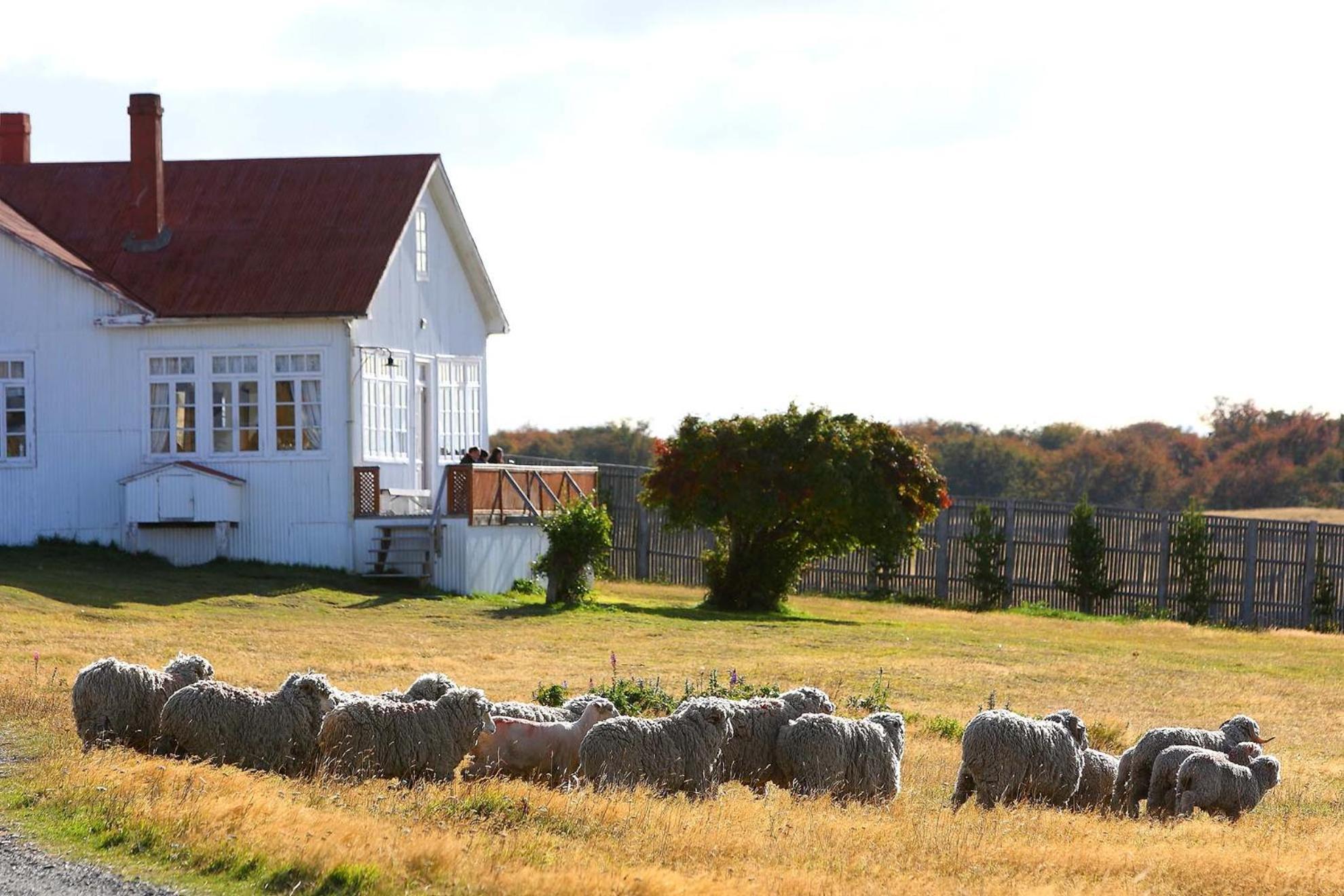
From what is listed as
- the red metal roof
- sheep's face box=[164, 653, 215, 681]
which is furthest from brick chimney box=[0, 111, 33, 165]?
sheep's face box=[164, 653, 215, 681]

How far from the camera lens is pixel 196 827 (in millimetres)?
9930

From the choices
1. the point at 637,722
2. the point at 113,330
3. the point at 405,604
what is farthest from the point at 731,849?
the point at 113,330

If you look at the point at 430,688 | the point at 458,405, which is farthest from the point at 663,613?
the point at 430,688

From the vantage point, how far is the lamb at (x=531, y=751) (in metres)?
12.9

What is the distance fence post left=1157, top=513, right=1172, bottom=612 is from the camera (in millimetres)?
35594

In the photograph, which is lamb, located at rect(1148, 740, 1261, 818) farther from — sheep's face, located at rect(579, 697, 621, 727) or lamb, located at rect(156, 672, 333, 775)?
lamb, located at rect(156, 672, 333, 775)

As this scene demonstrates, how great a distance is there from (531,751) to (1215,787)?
486 cm

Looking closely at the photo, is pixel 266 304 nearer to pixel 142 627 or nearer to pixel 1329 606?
pixel 142 627

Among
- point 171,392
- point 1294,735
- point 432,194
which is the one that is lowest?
point 1294,735

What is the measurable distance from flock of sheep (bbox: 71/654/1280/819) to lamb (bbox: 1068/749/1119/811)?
2 centimetres

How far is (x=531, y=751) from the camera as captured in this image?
510 inches

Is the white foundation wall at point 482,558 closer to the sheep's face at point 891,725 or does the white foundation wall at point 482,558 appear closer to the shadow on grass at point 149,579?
the shadow on grass at point 149,579

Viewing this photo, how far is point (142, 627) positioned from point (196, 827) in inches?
542

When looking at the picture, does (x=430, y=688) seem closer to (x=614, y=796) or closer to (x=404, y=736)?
(x=404, y=736)
